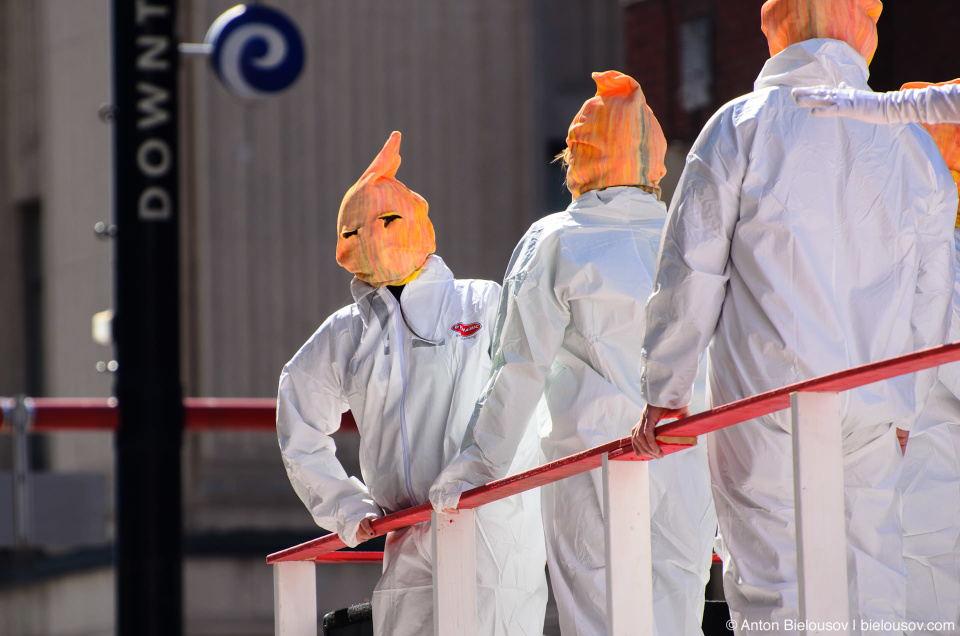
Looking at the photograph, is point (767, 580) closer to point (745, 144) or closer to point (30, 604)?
point (745, 144)

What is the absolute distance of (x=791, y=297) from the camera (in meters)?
2.99

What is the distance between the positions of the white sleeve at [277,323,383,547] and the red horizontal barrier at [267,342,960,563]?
28 cm

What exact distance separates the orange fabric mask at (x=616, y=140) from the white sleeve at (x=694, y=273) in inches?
34.7

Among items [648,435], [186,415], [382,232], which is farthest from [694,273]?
[186,415]

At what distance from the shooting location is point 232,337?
9.53m

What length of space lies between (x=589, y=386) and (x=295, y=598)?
117cm

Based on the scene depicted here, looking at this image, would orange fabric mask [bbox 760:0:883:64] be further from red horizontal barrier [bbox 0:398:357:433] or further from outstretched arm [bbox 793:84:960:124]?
red horizontal barrier [bbox 0:398:357:433]

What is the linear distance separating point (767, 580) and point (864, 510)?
9.2 inches

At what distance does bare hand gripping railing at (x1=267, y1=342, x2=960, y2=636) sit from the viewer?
8.50 ft

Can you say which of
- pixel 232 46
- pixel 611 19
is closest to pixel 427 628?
pixel 232 46

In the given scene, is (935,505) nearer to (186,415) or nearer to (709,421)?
(709,421)

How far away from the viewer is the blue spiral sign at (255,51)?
6.32m

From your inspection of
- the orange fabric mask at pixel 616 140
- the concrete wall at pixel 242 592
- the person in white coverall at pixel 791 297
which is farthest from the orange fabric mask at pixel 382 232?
the concrete wall at pixel 242 592

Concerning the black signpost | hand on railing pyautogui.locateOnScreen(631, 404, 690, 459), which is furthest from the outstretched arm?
the black signpost
